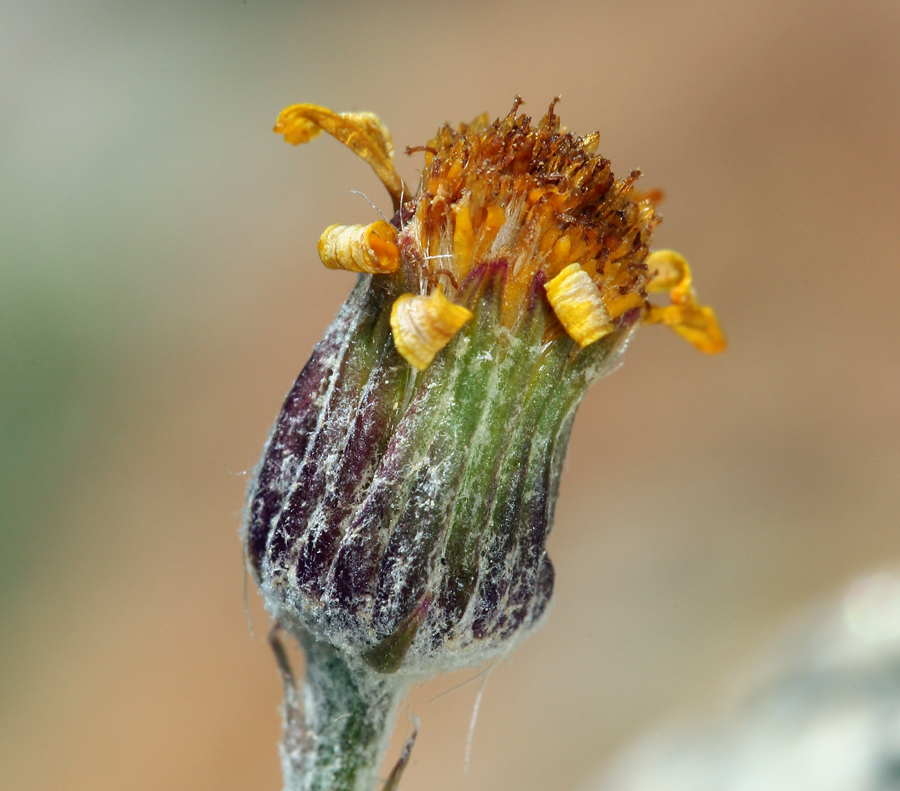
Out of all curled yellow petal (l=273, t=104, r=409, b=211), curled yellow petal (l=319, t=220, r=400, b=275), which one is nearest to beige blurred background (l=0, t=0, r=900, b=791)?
curled yellow petal (l=273, t=104, r=409, b=211)

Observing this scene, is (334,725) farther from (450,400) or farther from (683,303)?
(683,303)

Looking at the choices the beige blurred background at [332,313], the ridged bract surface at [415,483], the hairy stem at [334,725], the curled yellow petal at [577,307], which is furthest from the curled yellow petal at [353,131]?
the beige blurred background at [332,313]

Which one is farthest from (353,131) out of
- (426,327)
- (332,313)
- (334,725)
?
(332,313)

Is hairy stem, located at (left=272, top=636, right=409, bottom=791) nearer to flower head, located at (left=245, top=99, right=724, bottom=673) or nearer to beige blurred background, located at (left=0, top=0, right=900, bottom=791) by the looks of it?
flower head, located at (left=245, top=99, right=724, bottom=673)

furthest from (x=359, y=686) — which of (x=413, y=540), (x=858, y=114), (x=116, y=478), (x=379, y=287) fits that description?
(x=858, y=114)

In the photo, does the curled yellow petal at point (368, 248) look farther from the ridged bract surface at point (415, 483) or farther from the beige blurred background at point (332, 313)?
the beige blurred background at point (332, 313)
